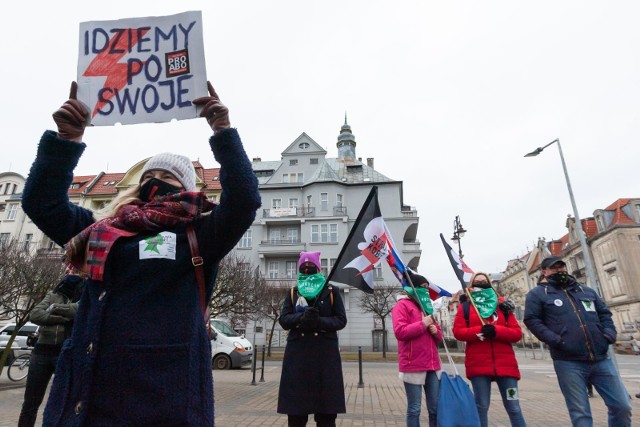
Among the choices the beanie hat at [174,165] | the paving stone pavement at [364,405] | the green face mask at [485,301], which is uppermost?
the beanie hat at [174,165]

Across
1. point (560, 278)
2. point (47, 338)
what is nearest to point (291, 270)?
point (47, 338)

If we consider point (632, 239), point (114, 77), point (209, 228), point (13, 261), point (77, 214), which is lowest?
point (209, 228)

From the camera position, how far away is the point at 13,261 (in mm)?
15109

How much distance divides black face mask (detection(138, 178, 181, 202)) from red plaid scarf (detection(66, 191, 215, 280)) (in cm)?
14

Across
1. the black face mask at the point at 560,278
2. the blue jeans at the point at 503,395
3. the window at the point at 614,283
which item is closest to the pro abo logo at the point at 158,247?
the blue jeans at the point at 503,395

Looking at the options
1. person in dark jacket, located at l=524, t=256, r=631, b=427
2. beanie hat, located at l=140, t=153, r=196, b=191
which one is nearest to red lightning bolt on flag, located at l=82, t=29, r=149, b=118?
beanie hat, located at l=140, t=153, r=196, b=191

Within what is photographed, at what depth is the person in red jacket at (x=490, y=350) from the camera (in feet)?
15.0

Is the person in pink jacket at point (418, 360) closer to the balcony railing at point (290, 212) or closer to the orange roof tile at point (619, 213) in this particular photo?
the balcony railing at point (290, 212)

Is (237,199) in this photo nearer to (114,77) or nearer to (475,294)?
(114,77)

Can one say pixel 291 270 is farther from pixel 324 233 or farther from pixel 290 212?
pixel 290 212

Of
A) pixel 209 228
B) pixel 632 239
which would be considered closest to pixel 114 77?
pixel 209 228

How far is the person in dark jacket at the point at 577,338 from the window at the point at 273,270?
112ft

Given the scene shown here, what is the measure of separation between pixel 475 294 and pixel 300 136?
4105 cm

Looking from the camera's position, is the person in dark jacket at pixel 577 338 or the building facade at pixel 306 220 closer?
the person in dark jacket at pixel 577 338
